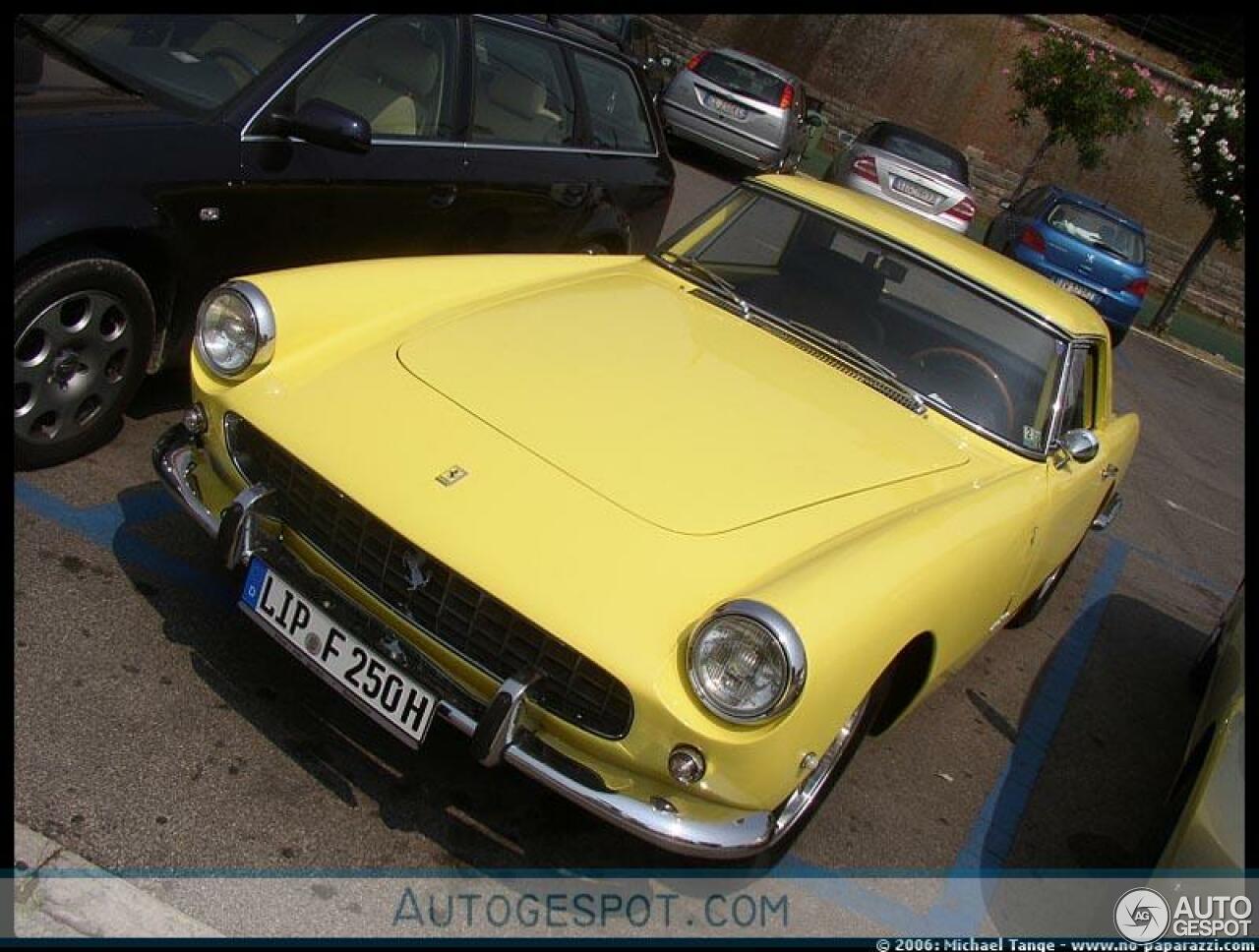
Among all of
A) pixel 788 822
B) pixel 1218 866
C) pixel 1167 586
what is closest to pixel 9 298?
pixel 788 822

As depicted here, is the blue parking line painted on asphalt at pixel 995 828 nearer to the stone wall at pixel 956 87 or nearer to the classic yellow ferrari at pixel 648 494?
the classic yellow ferrari at pixel 648 494

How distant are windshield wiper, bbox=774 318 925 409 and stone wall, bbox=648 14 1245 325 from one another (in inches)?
954

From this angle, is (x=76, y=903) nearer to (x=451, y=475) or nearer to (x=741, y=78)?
(x=451, y=475)

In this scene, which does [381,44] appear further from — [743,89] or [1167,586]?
[743,89]

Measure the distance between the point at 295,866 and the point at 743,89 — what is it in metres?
13.2

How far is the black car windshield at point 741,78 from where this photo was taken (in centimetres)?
1434

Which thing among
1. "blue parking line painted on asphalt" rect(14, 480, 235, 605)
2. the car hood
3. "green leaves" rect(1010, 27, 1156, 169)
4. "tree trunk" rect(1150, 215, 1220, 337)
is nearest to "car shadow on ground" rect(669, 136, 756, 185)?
"tree trunk" rect(1150, 215, 1220, 337)

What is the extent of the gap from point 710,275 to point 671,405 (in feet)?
3.49

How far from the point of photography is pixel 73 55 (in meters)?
3.98

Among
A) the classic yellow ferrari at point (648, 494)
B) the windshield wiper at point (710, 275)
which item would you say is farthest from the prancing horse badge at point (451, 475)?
the windshield wiper at point (710, 275)

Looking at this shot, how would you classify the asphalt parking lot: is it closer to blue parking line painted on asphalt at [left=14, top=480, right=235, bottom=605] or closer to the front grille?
blue parking line painted on asphalt at [left=14, top=480, right=235, bottom=605]

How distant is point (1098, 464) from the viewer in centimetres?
430

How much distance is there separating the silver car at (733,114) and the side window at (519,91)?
9.03m
